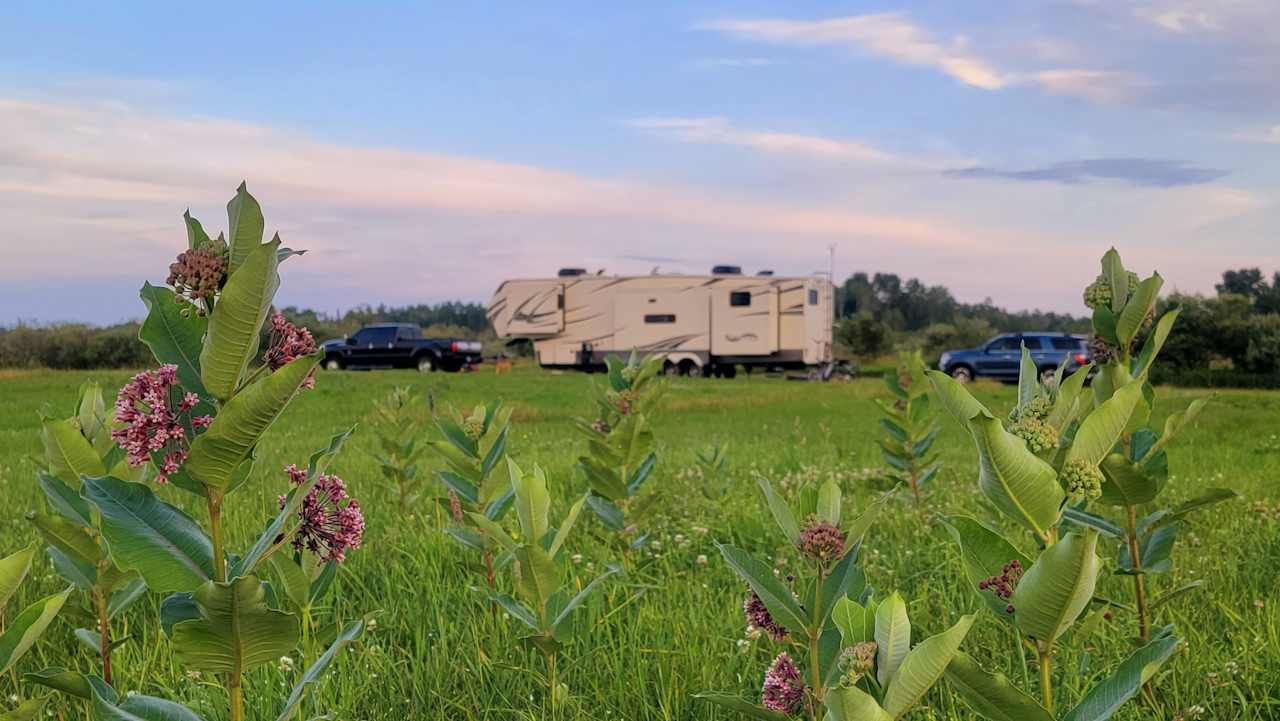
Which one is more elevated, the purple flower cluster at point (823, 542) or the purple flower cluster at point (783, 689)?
the purple flower cluster at point (823, 542)

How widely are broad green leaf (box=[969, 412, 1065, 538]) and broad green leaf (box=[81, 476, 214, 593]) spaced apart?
134 cm

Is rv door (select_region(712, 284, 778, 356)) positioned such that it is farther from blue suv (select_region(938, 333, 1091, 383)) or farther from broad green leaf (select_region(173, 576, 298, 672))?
broad green leaf (select_region(173, 576, 298, 672))

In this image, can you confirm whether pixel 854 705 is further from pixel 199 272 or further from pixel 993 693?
pixel 199 272

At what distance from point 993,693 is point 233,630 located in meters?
1.25

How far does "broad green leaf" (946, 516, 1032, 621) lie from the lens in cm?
160

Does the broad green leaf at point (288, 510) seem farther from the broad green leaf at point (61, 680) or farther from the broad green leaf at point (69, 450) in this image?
the broad green leaf at point (69, 450)

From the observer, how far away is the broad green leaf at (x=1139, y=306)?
227 centimetres

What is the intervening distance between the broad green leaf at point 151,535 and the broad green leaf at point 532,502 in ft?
3.03

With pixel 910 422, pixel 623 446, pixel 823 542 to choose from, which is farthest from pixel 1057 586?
pixel 910 422

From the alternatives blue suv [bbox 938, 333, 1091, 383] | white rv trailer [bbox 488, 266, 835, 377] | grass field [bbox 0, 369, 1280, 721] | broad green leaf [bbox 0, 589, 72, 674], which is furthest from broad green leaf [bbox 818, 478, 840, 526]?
white rv trailer [bbox 488, 266, 835, 377]

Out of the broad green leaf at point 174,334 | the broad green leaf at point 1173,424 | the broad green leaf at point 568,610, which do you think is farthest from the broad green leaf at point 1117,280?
the broad green leaf at point 174,334

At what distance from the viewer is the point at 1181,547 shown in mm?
4621

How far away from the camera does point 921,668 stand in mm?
1343

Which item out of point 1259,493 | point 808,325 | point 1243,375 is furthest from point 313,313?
point 1259,493
